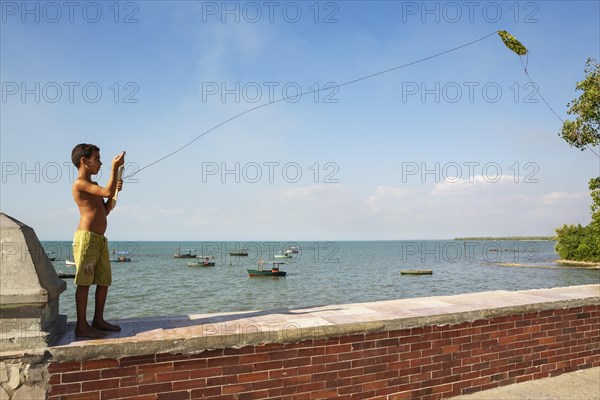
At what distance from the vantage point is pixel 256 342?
3.68 meters

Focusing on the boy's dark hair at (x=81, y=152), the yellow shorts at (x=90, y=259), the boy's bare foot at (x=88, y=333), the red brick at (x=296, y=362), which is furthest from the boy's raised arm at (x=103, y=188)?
the red brick at (x=296, y=362)

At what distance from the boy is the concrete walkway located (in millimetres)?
3856

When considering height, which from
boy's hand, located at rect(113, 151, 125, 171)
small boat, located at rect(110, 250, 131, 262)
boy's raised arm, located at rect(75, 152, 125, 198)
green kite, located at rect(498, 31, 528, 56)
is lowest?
small boat, located at rect(110, 250, 131, 262)

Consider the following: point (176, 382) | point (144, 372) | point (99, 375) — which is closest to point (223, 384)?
point (176, 382)

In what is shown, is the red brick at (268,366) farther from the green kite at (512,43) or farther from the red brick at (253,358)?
the green kite at (512,43)

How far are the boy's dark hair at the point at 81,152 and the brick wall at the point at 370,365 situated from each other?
171 centimetres

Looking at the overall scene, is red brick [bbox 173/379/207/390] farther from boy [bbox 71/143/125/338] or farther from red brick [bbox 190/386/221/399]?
boy [bbox 71/143/125/338]

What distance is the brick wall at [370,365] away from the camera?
3336 mm

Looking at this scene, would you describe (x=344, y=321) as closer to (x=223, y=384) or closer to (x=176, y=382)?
(x=223, y=384)

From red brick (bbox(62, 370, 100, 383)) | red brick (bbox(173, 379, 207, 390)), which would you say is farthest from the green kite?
red brick (bbox(62, 370, 100, 383))

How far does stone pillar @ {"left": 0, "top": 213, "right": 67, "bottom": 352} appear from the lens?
3.12 m

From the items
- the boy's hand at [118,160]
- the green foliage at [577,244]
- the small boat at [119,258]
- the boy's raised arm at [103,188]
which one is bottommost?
the small boat at [119,258]

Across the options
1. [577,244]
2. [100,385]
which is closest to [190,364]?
[100,385]

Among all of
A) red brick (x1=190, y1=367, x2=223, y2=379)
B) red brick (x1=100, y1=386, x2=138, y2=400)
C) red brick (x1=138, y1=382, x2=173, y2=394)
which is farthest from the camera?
red brick (x1=190, y1=367, x2=223, y2=379)
